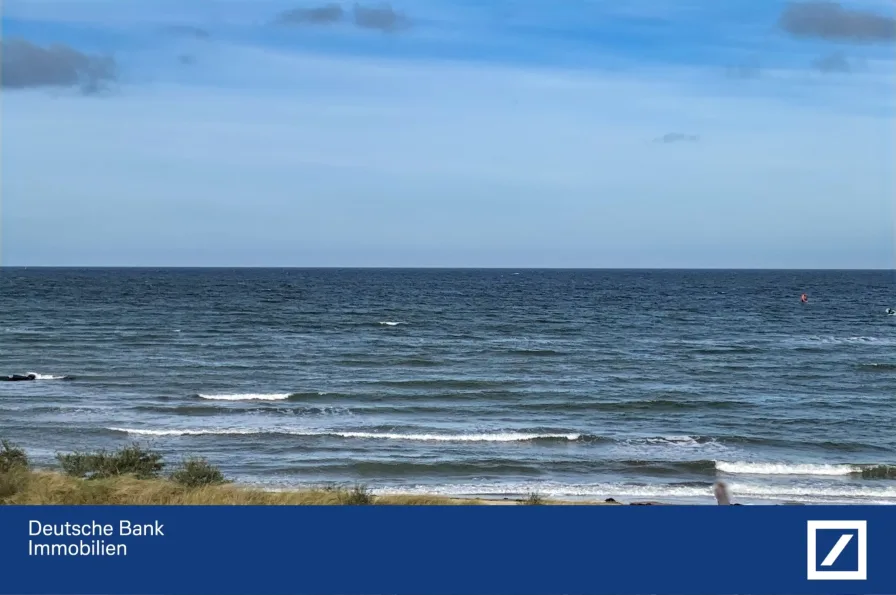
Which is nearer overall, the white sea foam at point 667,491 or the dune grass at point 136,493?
the dune grass at point 136,493

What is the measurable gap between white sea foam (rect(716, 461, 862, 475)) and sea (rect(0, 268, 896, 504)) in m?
0.09

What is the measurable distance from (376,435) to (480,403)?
7025 millimetres

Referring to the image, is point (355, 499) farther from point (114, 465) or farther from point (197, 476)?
point (114, 465)

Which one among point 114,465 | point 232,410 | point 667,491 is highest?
point 114,465

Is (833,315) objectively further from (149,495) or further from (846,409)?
(149,495)

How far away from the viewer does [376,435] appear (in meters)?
26.9

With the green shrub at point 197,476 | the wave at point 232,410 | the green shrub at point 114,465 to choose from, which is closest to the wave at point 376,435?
the wave at point 232,410

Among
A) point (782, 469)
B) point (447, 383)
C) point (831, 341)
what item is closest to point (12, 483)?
point (782, 469)

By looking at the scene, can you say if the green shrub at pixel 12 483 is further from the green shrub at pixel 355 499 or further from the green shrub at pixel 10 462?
the green shrub at pixel 355 499

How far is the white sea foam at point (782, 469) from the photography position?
76.8 ft

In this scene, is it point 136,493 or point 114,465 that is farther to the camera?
point 114,465

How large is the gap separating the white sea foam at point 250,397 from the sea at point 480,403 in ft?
0.24

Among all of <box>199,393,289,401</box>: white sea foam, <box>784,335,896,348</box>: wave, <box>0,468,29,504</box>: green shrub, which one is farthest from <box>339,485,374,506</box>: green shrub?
<box>784,335,896,348</box>: wave

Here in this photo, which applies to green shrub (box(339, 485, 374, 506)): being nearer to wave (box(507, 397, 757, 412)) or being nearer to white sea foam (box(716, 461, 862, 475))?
white sea foam (box(716, 461, 862, 475))
